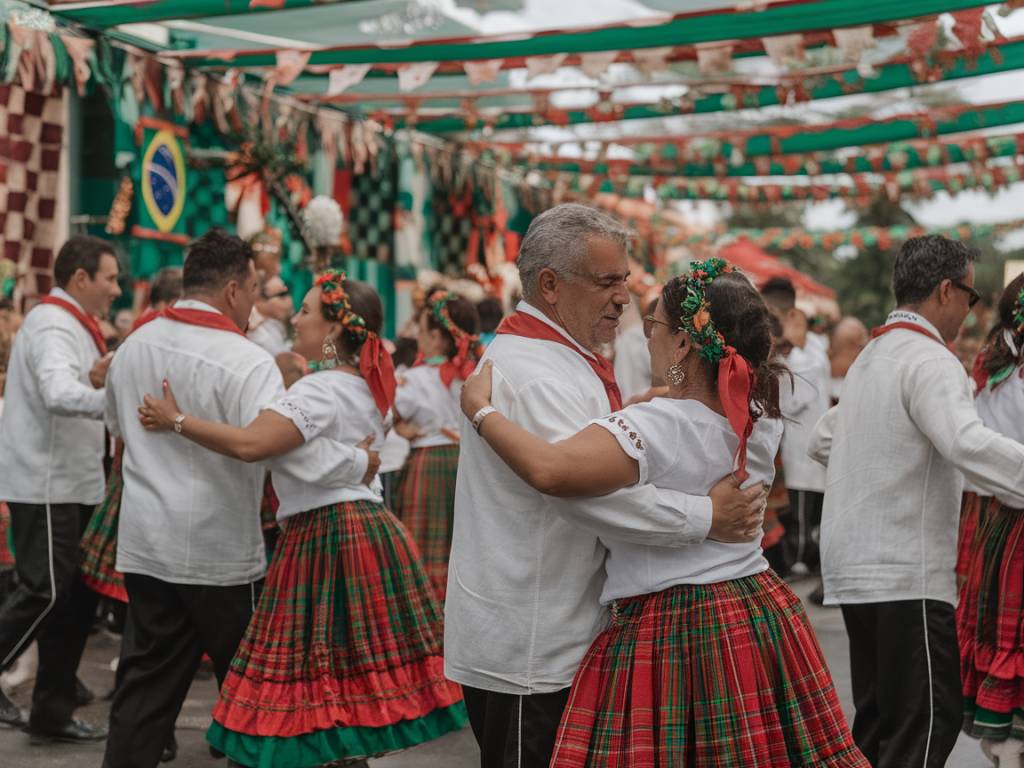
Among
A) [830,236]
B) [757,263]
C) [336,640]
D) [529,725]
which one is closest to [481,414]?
[529,725]

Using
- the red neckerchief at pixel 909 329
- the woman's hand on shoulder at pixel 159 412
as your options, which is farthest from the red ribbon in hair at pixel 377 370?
the red neckerchief at pixel 909 329

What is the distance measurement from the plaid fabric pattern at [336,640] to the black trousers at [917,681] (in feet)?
4.42

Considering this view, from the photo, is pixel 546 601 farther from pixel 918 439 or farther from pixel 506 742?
pixel 918 439

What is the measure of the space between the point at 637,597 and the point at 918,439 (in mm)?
1307

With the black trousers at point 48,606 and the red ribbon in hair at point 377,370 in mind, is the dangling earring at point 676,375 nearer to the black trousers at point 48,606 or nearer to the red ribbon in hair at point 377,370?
the red ribbon in hair at point 377,370

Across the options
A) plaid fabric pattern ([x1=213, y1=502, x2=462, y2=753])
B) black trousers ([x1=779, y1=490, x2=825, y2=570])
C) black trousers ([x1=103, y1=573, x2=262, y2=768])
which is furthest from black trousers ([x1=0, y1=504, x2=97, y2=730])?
black trousers ([x1=779, y1=490, x2=825, y2=570])

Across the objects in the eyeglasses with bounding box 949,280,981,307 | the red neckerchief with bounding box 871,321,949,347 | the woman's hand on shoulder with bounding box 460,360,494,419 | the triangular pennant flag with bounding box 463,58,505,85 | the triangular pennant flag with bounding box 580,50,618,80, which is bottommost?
the woman's hand on shoulder with bounding box 460,360,494,419

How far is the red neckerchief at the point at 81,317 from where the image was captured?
497 cm

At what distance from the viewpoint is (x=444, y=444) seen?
6750mm

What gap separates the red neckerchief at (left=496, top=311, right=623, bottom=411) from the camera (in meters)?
2.80

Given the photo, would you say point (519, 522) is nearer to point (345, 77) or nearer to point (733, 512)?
point (733, 512)

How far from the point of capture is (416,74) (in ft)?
25.2

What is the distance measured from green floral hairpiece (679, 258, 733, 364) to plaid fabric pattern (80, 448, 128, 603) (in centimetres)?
296

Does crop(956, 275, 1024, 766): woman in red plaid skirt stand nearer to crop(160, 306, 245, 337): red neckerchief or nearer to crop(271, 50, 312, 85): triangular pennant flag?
crop(160, 306, 245, 337): red neckerchief
